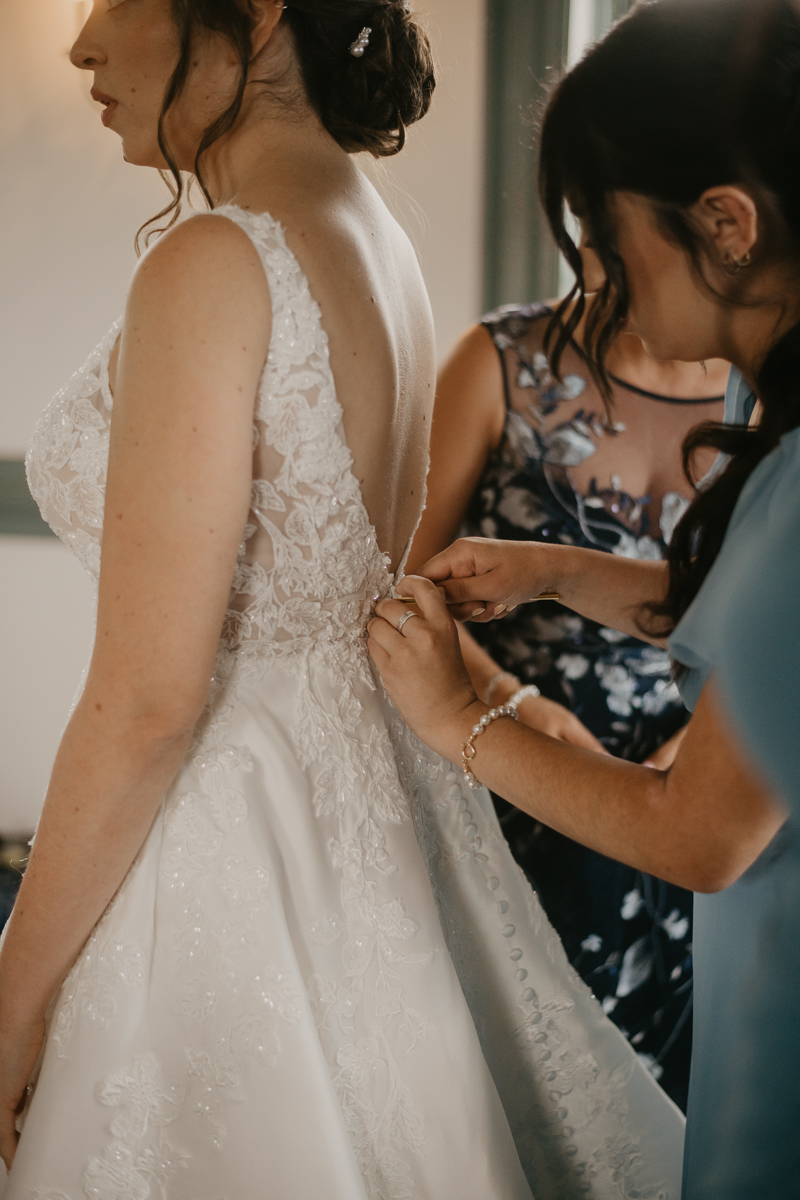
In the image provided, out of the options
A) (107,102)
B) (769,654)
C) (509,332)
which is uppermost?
(107,102)

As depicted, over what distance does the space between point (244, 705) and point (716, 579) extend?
49 centimetres

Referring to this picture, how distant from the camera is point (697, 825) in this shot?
0.67 metres

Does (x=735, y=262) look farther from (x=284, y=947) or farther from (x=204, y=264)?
(x=284, y=947)

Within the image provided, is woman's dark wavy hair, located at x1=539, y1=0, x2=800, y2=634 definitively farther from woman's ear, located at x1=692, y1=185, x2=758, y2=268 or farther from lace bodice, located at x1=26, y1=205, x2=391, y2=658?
lace bodice, located at x1=26, y1=205, x2=391, y2=658

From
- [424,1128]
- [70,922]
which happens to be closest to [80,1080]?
[70,922]

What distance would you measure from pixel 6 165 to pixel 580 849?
96.6 inches

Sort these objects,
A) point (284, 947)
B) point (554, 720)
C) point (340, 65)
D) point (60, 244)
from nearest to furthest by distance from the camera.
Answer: point (284, 947) < point (340, 65) < point (554, 720) < point (60, 244)

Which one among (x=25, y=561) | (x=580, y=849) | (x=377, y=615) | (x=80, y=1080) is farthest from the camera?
Answer: (x=25, y=561)

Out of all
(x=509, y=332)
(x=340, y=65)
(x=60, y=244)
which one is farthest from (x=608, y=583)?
(x=60, y=244)

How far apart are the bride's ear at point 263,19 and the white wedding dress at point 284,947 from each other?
23 cm

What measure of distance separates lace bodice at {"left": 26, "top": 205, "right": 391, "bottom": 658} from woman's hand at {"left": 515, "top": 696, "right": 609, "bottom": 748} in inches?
17.9

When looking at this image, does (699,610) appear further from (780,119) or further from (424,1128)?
(424,1128)

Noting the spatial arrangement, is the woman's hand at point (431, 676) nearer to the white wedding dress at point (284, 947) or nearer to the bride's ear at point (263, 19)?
the white wedding dress at point (284, 947)

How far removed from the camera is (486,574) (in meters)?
1.04
